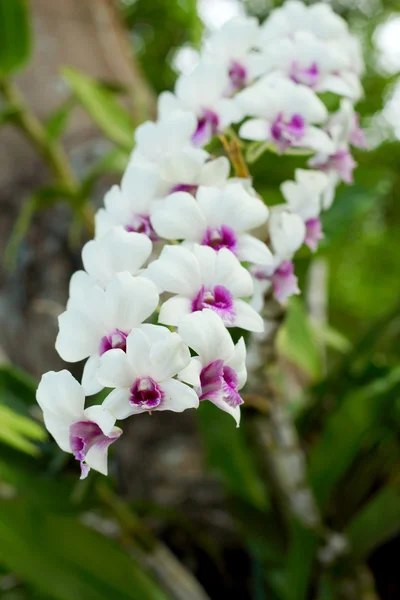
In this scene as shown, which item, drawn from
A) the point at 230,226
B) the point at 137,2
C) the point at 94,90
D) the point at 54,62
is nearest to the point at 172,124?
the point at 230,226

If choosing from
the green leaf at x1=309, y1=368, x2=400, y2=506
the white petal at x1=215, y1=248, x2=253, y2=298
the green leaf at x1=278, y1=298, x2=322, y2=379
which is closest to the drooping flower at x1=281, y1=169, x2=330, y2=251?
the white petal at x1=215, y1=248, x2=253, y2=298

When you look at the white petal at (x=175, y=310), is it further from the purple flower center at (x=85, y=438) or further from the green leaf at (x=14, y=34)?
the green leaf at (x=14, y=34)

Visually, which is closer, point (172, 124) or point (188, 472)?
point (172, 124)

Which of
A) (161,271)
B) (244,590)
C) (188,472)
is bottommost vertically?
(244,590)

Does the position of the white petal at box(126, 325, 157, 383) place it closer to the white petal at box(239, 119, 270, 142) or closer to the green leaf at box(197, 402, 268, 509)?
the white petal at box(239, 119, 270, 142)

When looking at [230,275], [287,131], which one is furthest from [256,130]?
[230,275]

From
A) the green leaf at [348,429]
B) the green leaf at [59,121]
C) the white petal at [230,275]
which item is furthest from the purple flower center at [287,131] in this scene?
the green leaf at [59,121]

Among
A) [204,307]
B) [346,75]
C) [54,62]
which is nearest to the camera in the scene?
[204,307]

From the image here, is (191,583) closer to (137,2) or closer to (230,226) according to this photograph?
(230,226)
